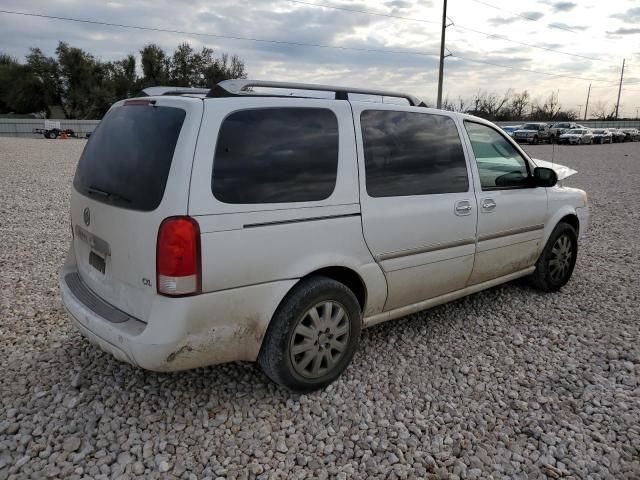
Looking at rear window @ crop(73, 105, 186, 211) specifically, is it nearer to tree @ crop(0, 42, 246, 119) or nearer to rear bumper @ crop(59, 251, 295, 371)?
rear bumper @ crop(59, 251, 295, 371)

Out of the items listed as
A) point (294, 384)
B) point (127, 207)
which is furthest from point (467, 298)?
point (127, 207)

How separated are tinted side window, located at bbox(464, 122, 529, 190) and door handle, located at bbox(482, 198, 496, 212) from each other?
10 cm

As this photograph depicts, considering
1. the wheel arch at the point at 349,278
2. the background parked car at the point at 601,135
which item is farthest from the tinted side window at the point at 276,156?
the background parked car at the point at 601,135

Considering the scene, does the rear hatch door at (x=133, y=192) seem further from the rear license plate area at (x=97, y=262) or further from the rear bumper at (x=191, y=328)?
the rear bumper at (x=191, y=328)

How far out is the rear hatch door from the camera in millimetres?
2516

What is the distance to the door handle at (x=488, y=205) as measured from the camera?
3.92 meters

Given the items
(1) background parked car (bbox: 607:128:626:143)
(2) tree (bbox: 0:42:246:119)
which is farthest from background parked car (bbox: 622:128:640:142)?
(2) tree (bbox: 0:42:246:119)

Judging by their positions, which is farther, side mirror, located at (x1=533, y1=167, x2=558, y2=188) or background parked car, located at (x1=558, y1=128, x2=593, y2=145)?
background parked car, located at (x1=558, y1=128, x2=593, y2=145)

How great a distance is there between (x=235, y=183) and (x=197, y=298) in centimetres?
63

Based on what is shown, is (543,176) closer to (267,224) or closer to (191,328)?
(267,224)

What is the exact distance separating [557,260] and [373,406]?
286 centimetres

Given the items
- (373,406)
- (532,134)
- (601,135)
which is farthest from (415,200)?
(601,135)

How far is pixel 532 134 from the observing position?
117 feet

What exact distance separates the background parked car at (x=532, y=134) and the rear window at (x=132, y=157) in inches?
1418
